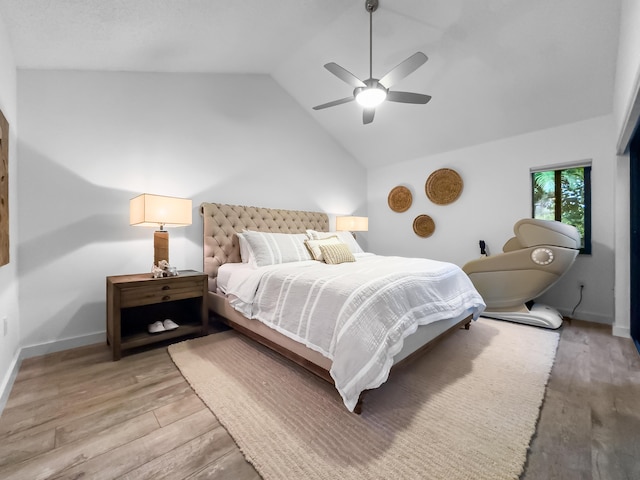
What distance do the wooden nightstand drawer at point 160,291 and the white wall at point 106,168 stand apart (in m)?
0.60

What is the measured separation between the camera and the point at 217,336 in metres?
2.65

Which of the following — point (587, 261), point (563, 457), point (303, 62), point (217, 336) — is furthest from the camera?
point (303, 62)

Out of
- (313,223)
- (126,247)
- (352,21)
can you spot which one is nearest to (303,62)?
(352,21)

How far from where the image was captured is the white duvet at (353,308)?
1.49m

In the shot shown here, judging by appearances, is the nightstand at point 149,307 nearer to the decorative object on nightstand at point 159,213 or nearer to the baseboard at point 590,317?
the decorative object on nightstand at point 159,213

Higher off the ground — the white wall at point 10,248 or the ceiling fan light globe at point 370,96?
the ceiling fan light globe at point 370,96

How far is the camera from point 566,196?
11.4ft

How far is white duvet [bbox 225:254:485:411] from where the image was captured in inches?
58.8

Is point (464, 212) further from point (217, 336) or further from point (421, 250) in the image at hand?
point (217, 336)

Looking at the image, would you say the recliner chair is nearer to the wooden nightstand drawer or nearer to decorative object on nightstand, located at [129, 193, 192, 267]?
the wooden nightstand drawer

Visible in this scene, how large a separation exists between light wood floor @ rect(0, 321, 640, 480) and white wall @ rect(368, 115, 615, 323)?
1.38 m

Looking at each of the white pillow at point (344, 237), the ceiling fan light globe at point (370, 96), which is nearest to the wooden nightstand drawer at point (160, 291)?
the white pillow at point (344, 237)

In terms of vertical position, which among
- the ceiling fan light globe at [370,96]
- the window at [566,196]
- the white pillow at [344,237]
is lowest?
the white pillow at [344,237]

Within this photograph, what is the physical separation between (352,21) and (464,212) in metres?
2.96
